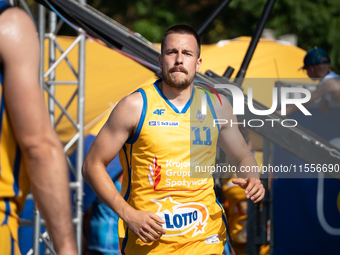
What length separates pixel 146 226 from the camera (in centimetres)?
225

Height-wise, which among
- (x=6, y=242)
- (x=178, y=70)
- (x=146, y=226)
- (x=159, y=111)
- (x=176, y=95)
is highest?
(x=178, y=70)

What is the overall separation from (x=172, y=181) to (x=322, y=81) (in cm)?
279

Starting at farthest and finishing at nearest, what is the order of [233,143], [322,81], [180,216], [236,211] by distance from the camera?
[236,211] < [322,81] < [233,143] < [180,216]

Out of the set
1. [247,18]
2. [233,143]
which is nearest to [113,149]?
[233,143]

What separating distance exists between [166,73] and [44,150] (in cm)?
149

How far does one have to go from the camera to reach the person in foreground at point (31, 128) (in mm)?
1117

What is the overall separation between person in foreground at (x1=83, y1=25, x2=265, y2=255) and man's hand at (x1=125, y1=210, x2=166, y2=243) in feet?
0.06

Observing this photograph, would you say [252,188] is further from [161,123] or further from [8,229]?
[8,229]

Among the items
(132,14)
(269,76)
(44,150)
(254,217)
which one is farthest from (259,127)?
(132,14)

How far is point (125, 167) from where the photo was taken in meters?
2.55

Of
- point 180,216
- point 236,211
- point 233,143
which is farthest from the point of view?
point 236,211

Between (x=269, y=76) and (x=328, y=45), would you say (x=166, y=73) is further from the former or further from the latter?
(x=328, y=45)

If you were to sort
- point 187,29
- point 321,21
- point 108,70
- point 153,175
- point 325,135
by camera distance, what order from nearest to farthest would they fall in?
point 153,175
point 187,29
point 325,135
point 108,70
point 321,21

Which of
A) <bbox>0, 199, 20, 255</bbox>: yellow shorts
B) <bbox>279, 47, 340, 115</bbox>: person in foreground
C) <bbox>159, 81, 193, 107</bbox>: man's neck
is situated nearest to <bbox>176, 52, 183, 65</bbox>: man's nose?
<bbox>159, 81, 193, 107</bbox>: man's neck
